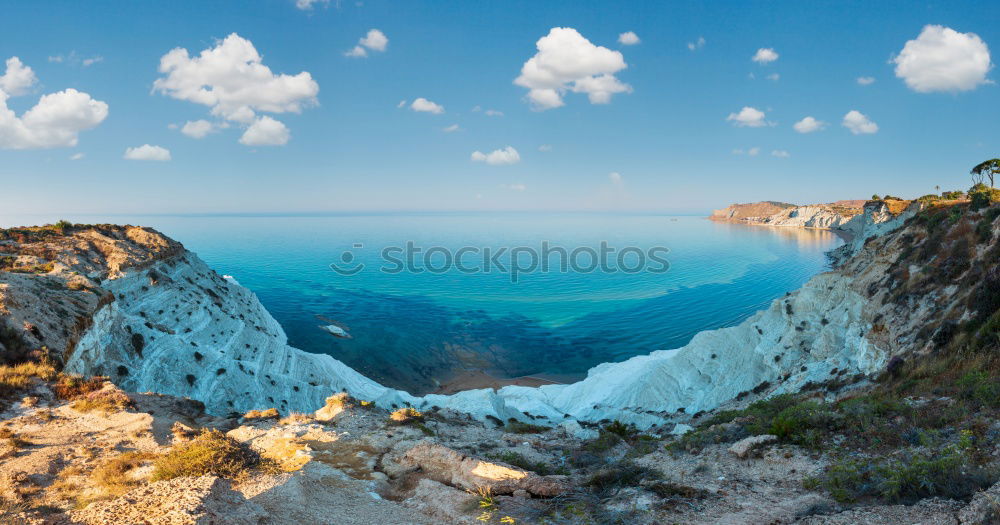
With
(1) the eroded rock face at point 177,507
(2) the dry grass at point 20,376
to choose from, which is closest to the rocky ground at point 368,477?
(1) the eroded rock face at point 177,507

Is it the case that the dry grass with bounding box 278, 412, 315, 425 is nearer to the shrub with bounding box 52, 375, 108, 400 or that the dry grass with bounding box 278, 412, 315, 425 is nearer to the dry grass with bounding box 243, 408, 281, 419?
the dry grass with bounding box 243, 408, 281, 419

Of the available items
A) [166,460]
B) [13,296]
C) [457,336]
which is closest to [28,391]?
[13,296]

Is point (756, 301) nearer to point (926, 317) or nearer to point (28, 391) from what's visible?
point (926, 317)

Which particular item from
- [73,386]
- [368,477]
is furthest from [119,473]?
[73,386]

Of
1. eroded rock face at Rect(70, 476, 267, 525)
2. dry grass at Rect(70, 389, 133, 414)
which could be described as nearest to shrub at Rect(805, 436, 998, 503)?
eroded rock face at Rect(70, 476, 267, 525)

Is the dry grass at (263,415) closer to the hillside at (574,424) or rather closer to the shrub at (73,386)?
the hillside at (574,424)

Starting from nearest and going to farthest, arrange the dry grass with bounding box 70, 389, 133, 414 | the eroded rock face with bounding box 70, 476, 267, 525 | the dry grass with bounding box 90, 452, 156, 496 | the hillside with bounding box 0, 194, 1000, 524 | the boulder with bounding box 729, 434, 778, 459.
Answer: the eroded rock face with bounding box 70, 476, 267, 525
the hillside with bounding box 0, 194, 1000, 524
the dry grass with bounding box 90, 452, 156, 496
the boulder with bounding box 729, 434, 778, 459
the dry grass with bounding box 70, 389, 133, 414
